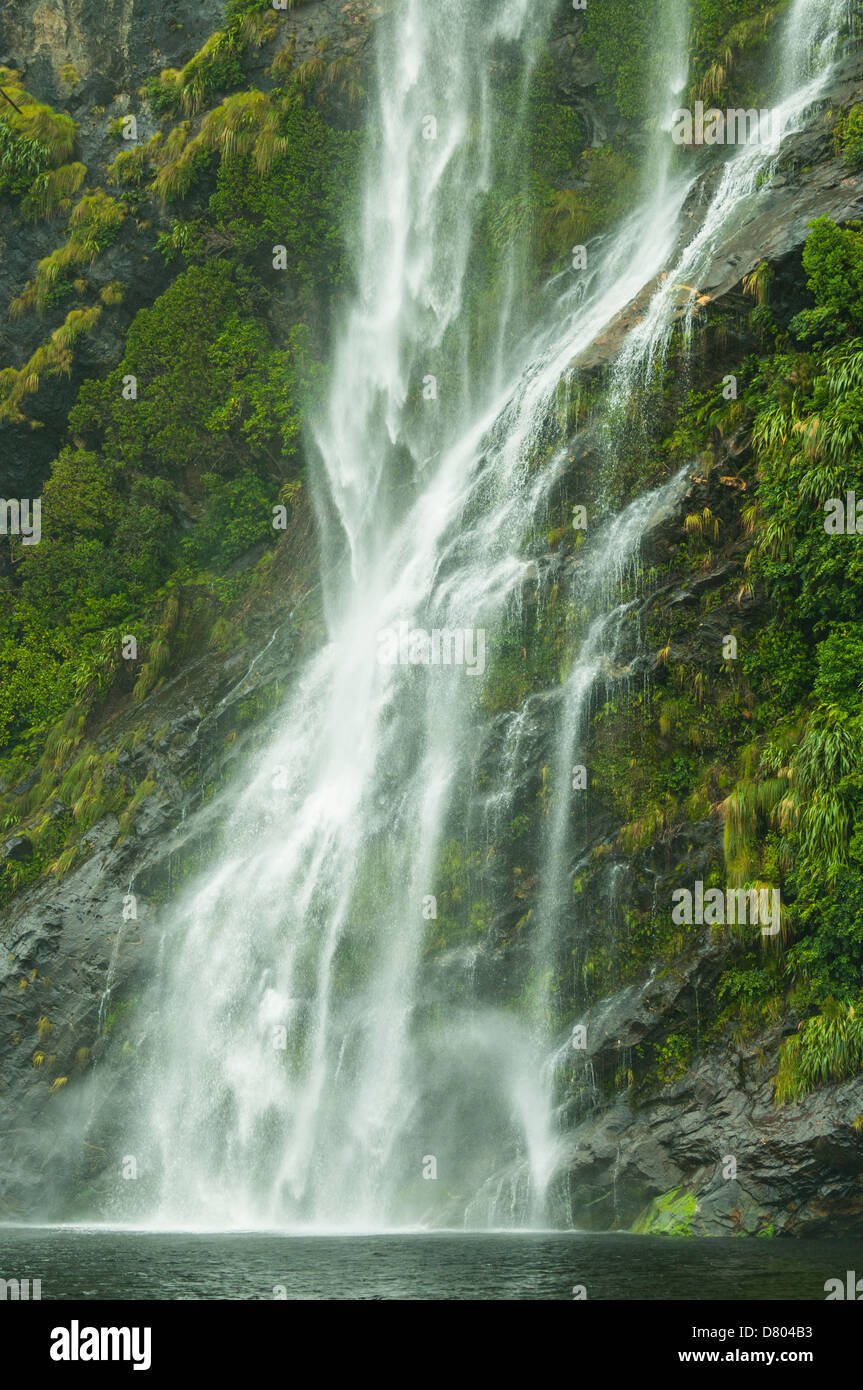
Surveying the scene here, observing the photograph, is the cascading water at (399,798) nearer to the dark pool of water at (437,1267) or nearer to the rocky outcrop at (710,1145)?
the rocky outcrop at (710,1145)

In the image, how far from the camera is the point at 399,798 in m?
20.5

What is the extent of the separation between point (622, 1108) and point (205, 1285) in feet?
22.3

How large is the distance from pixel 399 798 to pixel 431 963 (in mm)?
2992

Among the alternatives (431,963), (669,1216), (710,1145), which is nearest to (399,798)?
(431,963)

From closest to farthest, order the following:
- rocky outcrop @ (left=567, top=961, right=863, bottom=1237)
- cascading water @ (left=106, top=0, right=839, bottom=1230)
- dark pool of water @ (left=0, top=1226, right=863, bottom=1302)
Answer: dark pool of water @ (left=0, top=1226, right=863, bottom=1302), rocky outcrop @ (left=567, top=961, right=863, bottom=1237), cascading water @ (left=106, top=0, right=839, bottom=1230)

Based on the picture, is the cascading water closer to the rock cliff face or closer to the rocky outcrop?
the rock cliff face

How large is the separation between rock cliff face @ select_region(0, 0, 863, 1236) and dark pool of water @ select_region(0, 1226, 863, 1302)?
1041 mm

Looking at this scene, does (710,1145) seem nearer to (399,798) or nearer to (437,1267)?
(437,1267)

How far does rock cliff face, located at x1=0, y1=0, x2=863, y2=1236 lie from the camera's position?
47.6 feet

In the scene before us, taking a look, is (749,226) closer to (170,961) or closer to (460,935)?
(460,935)

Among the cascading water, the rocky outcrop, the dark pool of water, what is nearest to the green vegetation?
the rocky outcrop

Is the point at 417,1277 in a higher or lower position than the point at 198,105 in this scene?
lower
